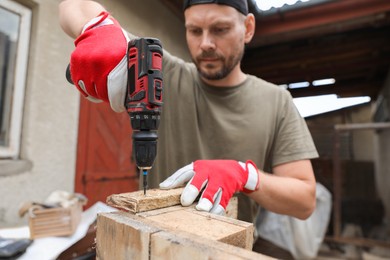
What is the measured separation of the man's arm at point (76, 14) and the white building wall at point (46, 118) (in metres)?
1.15

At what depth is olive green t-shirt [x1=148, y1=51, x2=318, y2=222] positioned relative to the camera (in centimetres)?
147

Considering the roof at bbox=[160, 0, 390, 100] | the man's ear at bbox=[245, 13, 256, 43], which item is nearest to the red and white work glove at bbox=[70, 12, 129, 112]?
the man's ear at bbox=[245, 13, 256, 43]

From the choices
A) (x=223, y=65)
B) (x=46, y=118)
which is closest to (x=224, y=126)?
(x=223, y=65)

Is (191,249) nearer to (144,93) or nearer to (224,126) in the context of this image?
(144,93)

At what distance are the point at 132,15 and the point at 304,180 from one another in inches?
73.8

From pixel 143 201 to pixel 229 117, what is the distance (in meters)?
0.87

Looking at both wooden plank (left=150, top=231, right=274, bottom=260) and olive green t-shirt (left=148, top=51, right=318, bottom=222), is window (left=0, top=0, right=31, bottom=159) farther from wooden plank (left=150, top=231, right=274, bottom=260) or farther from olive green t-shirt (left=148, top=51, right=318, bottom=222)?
wooden plank (left=150, top=231, right=274, bottom=260)

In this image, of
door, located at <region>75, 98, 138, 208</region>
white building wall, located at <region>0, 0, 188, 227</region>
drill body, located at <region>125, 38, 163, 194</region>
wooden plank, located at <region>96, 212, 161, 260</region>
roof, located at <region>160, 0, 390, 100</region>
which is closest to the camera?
wooden plank, located at <region>96, 212, 161, 260</region>

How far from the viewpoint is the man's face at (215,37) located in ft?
4.34

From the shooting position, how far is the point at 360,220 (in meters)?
5.85

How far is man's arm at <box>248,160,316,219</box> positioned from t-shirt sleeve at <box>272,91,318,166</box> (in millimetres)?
41

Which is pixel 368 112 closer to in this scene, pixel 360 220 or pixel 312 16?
pixel 360 220

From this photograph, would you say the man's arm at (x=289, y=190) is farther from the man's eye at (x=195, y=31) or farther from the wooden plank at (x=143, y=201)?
the man's eye at (x=195, y=31)

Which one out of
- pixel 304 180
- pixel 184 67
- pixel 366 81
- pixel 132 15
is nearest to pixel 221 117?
pixel 184 67
